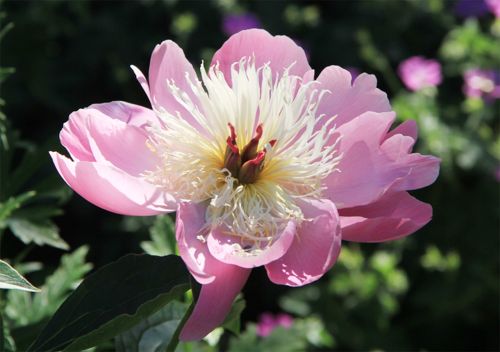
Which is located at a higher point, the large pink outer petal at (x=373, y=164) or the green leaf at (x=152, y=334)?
the large pink outer petal at (x=373, y=164)

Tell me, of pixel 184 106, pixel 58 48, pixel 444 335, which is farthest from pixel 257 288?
pixel 184 106

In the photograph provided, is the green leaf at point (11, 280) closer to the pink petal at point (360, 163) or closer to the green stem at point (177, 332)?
the green stem at point (177, 332)

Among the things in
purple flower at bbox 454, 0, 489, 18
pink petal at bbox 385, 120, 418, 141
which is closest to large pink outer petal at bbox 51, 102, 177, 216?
pink petal at bbox 385, 120, 418, 141

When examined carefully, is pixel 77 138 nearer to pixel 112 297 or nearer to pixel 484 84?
pixel 112 297

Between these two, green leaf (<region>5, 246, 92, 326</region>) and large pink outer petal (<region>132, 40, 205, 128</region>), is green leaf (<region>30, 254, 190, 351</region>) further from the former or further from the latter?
green leaf (<region>5, 246, 92, 326</region>)

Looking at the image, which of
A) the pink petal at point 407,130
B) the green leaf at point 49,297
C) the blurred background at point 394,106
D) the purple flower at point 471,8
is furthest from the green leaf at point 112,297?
the purple flower at point 471,8

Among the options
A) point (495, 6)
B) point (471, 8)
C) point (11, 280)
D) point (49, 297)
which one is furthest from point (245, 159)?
point (471, 8)

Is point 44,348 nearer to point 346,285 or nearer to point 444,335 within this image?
point 346,285
